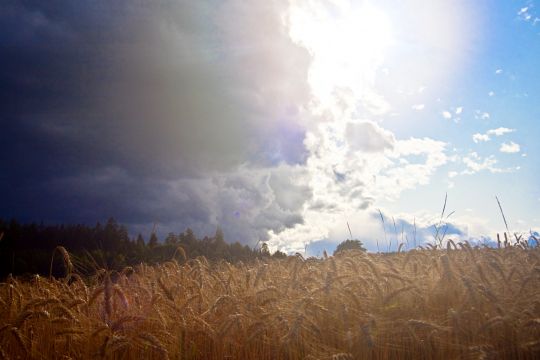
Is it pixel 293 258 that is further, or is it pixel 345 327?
pixel 293 258

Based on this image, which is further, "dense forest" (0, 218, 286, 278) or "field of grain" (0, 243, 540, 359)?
"dense forest" (0, 218, 286, 278)

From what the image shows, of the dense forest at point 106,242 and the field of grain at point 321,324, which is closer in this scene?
the field of grain at point 321,324

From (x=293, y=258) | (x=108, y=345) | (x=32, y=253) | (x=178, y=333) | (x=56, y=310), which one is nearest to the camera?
(x=108, y=345)

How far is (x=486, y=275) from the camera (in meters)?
5.76

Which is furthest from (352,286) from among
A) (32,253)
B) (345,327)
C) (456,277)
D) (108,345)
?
(32,253)

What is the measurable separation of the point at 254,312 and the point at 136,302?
241 cm

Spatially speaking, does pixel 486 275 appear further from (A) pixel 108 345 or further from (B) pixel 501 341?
(A) pixel 108 345

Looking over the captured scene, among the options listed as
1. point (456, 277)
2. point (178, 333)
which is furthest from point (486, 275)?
point (178, 333)

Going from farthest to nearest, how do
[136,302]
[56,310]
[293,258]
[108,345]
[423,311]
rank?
[293,258] → [136,302] → [56,310] → [423,311] → [108,345]

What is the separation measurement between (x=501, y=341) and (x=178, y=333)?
12.6 ft

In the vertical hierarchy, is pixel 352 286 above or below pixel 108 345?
above

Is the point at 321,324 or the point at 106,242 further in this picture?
the point at 106,242

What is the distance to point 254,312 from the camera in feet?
18.9

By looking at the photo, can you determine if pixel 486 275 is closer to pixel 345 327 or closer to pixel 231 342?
pixel 345 327
